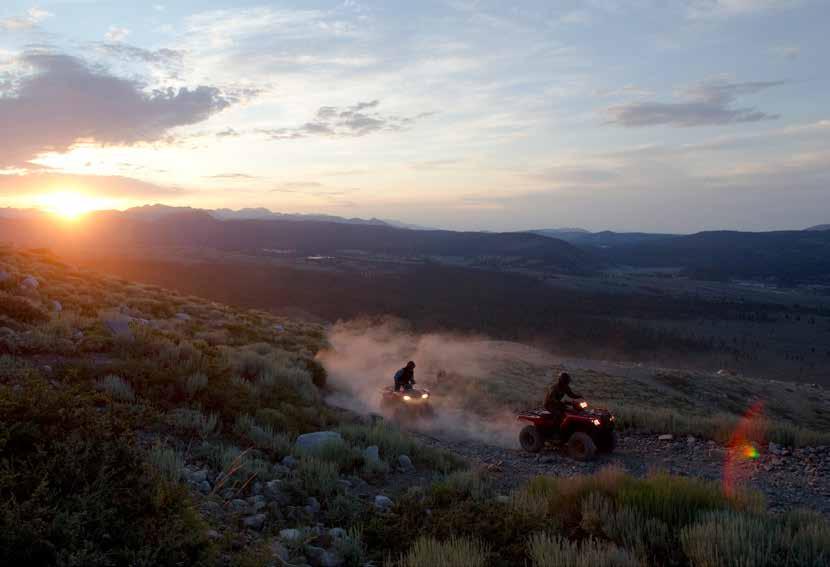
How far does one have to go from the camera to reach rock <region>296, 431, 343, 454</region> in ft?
27.6

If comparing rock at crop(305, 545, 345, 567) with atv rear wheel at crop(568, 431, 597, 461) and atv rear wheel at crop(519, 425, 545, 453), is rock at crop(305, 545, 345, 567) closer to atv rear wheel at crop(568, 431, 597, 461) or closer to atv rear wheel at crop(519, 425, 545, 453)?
atv rear wheel at crop(568, 431, 597, 461)

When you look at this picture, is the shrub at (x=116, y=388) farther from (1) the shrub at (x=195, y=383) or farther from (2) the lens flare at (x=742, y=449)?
(2) the lens flare at (x=742, y=449)

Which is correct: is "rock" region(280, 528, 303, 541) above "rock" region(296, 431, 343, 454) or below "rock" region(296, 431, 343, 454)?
above

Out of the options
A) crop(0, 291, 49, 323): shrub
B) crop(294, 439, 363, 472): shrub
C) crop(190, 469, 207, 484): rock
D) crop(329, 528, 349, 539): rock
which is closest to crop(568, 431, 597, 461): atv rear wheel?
crop(294, 439, 363, 472): shrub

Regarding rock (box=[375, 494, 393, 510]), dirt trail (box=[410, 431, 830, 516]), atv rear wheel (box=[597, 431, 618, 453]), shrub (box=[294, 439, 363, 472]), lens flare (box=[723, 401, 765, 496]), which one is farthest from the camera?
atv rear wheel (box=[597, 431, 618, 453])

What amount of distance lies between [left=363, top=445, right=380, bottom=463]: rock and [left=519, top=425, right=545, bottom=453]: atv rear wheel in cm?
362

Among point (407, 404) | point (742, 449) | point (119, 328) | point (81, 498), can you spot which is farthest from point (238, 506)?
point (742, 449)

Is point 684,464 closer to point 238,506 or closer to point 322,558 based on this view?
point 322,558

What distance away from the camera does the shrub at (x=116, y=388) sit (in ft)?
28.0

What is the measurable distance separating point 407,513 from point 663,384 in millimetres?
22356

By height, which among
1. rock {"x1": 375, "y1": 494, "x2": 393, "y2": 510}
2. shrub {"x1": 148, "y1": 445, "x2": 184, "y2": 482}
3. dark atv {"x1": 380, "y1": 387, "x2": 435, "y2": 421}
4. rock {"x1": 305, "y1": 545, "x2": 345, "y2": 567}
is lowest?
dark atv {"x1": 380, "y1": 387, "x2": 435, "y2": 421}

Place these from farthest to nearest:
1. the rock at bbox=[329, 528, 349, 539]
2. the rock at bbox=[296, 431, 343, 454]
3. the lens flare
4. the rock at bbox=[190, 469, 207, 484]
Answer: the lens flare → the rock at bbox=[296, 431, 343, 454] → the rock at bbox=[190, 469, 207, 484] → the rock at bbox=[329, 528, 349, 539]

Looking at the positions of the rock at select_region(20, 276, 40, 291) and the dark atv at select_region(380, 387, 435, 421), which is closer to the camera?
the dark atv at select_region(380, 387, 435, 421)

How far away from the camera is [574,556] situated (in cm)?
442
